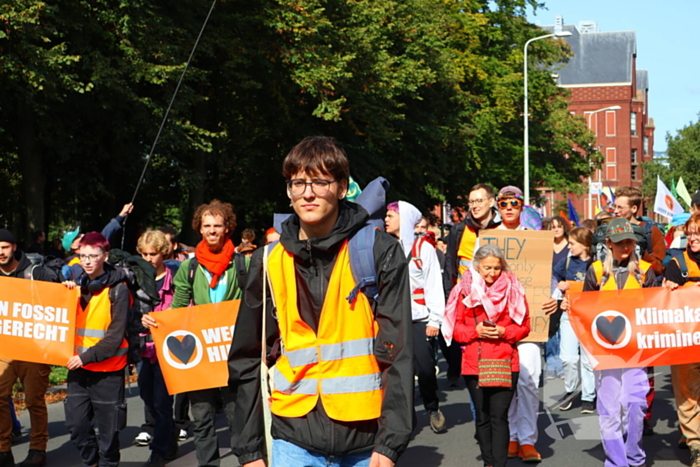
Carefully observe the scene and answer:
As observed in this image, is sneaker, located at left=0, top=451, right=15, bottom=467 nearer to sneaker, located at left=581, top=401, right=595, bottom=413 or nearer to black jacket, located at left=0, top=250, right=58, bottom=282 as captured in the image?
black jacket, located at left=0, top=250, right=58, bottom=282

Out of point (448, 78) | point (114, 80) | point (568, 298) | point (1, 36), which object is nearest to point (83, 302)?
point (568, 298)

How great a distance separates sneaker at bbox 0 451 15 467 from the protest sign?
13.4 feet

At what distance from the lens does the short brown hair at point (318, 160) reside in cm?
316

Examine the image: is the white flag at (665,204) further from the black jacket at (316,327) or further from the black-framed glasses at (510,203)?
the black jacket at (316,327)

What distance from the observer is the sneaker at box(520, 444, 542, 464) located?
710 cm

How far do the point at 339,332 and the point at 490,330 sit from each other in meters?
3.41

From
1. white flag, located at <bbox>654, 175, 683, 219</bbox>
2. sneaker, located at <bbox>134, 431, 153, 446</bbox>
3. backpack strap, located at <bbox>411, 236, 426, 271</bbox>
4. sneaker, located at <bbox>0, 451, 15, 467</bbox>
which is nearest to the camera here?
sneaker, located at <bbox>0, 451, 15, 467</bbox>

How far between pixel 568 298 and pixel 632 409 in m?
0.97

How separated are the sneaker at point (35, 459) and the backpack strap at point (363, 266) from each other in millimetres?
4957

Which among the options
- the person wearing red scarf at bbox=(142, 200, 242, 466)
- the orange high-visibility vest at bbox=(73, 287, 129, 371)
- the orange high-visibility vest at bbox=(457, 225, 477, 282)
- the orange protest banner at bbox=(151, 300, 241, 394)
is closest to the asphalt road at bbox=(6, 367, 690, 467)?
the person wearing red scarf at bbox=(142, 200, 242, 466)

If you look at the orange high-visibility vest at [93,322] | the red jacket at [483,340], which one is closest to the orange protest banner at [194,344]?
the orange high-visibility vest at [93,322]

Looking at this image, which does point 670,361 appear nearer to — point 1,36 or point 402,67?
point 1,36

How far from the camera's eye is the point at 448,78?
3089 centimetres

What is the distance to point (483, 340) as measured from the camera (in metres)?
6.43
